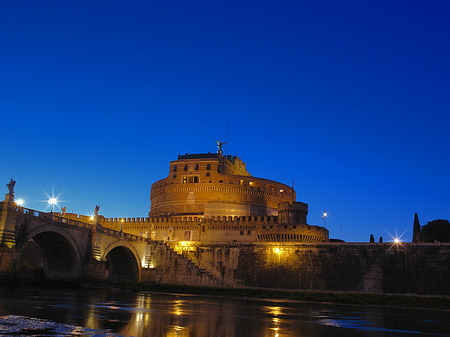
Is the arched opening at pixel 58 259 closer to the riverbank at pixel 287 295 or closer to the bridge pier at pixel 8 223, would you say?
the riverbank at pixel 287 295

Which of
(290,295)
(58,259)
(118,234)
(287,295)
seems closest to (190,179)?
(118,234)

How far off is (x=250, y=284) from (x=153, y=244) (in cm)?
1339

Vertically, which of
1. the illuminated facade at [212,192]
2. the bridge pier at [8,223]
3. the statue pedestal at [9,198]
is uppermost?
the illuminated facade at [212,192]

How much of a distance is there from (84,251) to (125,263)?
11.4 meters

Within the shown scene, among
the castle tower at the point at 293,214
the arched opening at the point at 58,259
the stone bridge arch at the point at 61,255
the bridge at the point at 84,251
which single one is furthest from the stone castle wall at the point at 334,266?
the arched opening at the point at 58,259

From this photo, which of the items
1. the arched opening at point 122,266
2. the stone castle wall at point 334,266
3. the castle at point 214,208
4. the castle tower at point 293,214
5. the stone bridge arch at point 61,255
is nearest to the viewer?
the stone bridge arch at point 61,255

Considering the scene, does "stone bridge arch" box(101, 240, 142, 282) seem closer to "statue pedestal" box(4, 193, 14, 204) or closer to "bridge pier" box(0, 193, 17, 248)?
"bridge pier" box(0, 193, 17, 248)

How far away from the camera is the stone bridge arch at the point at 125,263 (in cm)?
5025

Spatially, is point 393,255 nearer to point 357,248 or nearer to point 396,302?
point 357,248

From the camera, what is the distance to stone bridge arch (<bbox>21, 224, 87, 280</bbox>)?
38.8 meters

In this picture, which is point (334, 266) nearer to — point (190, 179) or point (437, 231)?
point (437, 231)

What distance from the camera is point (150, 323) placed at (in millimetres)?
14109

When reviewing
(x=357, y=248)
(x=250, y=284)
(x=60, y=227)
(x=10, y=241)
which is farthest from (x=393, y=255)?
(x=10, y=241)

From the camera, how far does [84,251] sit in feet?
135
